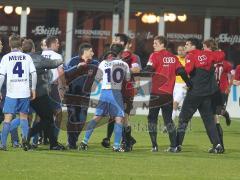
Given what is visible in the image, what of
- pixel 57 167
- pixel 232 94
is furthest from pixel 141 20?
pixel 57 167

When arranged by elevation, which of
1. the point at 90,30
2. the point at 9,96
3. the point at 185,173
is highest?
the point at 90,30

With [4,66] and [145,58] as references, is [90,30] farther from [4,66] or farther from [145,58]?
[4,66]

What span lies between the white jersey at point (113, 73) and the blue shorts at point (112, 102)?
11 centimetres

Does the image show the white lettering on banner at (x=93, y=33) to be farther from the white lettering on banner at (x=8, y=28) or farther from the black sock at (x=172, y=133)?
the black sock at (x=172, y=133)

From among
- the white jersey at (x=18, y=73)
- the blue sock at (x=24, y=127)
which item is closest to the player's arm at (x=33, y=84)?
the white jersey at (x=18, y=73)

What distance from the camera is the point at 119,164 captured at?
45.9ft

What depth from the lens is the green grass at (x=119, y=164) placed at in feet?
41.4

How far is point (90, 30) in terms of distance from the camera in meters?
29.6

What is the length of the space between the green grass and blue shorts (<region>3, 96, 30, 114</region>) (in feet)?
2.25

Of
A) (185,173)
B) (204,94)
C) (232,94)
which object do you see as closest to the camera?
(185,173)

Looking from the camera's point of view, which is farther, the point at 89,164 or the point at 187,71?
the point at 187,71

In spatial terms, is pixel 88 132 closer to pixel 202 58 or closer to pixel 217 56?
pixel 202 58

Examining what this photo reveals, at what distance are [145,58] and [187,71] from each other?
42.8ft

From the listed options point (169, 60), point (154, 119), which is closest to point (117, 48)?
point (169, 60)
